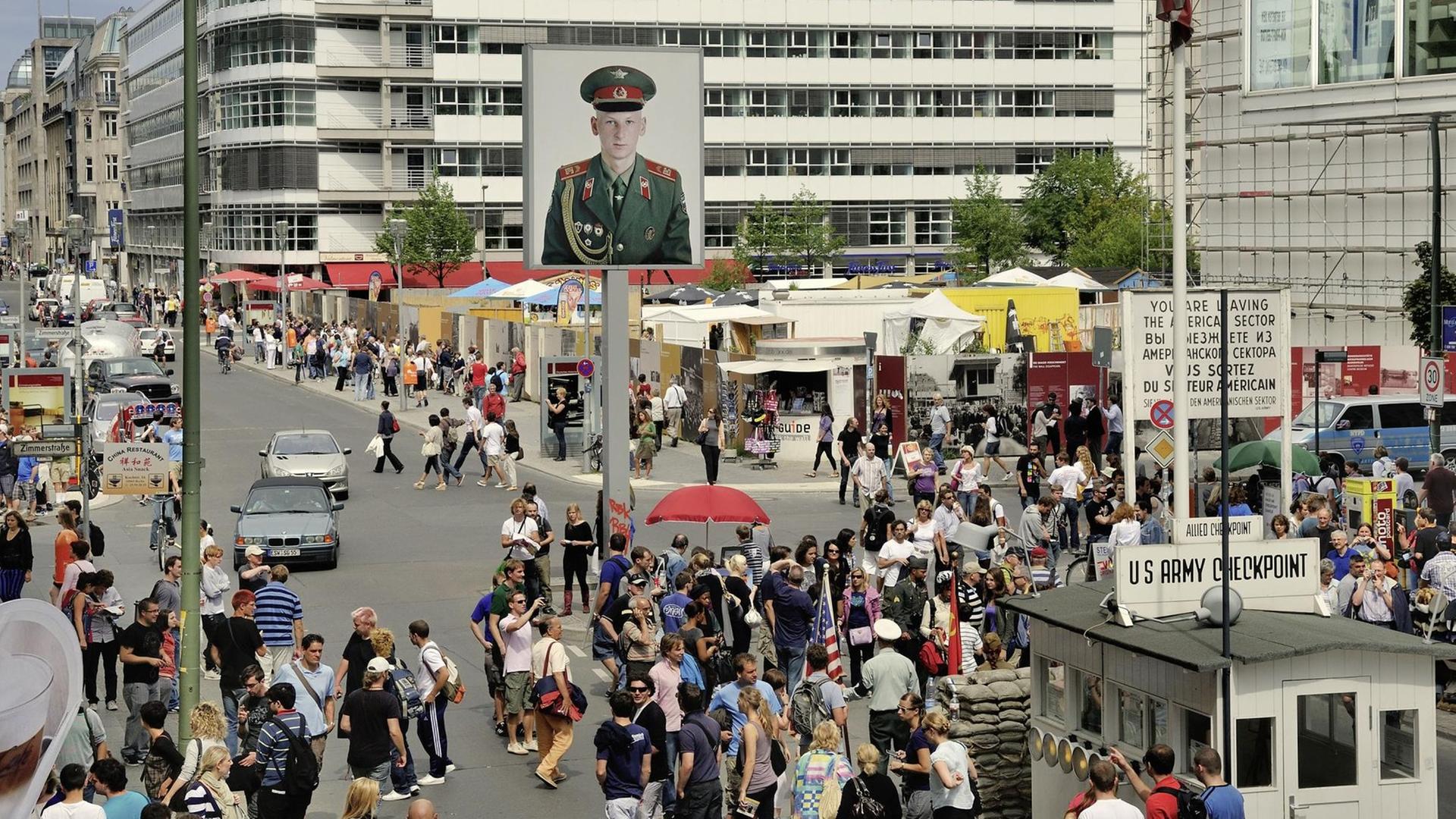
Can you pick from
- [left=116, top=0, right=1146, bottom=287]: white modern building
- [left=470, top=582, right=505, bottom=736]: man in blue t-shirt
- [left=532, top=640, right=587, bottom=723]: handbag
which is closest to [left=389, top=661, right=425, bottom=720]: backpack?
[left=532, top=640, right=587, bottom=723]: handbag

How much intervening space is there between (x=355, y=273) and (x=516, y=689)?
80079 millimetres

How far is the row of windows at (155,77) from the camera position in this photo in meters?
119

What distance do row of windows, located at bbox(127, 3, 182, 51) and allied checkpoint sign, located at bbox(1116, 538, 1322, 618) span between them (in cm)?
10759

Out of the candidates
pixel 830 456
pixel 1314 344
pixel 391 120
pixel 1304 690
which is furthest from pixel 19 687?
pixel 391 120

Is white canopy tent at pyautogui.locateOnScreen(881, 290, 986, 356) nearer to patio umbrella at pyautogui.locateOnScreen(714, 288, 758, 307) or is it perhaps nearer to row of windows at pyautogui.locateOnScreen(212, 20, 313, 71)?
patio umbrella at pyautogui.locateOnScreen(714, 288, 758, 307)

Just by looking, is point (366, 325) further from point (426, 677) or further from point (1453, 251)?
point (426, 677)

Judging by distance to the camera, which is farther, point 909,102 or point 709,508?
point 909,102

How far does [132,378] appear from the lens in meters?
49.5

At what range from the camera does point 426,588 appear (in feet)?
79.6

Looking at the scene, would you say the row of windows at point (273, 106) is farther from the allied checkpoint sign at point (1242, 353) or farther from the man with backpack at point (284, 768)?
the man with backpack at point (284, 768)

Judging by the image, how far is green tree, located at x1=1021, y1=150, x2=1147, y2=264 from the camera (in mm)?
83812

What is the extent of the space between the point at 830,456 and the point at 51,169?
534ft

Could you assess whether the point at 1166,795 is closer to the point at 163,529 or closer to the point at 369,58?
the point at 163,529

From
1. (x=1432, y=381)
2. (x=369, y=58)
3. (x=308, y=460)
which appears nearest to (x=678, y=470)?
(x=308, y=460)
